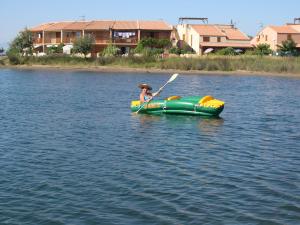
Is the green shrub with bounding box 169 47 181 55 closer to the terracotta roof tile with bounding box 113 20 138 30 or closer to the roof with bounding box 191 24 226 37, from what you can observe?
the roof with bounding box 191 24 226 37

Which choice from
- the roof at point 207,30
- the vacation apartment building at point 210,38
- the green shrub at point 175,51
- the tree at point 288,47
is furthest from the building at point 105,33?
the tree at point 288,47

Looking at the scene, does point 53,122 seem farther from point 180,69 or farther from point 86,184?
point 180,69

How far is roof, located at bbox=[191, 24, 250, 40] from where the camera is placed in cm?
7796

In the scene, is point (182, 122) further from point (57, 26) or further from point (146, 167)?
point (57, 26)

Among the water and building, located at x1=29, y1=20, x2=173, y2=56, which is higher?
building, located at x1=29, y1=20, x2=173, y2=56

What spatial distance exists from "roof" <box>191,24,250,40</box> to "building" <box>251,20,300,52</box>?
239cm

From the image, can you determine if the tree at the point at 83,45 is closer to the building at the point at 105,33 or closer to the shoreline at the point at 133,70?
the building at the point at 105,33

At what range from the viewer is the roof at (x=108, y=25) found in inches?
3056

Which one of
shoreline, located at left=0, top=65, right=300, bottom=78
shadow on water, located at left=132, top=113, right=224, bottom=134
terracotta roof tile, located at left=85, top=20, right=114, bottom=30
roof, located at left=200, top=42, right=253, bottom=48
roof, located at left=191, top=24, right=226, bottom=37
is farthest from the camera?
roof, located at left=191, top=24, right=226, bottom=37

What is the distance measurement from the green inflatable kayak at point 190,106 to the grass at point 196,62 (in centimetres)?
3682

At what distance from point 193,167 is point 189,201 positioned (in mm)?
2845

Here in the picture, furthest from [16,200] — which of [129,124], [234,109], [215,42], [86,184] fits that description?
[215,42]

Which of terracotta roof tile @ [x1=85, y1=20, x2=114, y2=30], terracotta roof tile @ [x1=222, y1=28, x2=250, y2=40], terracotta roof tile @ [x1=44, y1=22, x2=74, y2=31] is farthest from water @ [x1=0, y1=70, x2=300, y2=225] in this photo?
terracotta roof tile @ [x1=44, y1=22, x2=74, y2=31]

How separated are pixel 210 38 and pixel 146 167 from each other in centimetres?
6501
